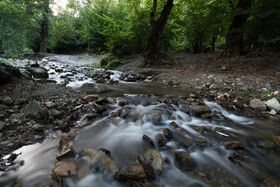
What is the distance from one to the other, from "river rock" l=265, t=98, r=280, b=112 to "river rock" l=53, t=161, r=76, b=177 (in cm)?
427

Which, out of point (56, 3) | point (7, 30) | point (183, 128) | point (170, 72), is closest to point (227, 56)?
point (170, 72)

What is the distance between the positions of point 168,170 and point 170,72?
5.71 m

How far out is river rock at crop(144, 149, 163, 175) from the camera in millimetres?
1517

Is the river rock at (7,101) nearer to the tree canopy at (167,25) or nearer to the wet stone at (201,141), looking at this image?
the wet stone at (201,141)

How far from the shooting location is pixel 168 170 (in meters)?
1.58

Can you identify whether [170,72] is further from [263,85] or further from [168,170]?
[168,170]

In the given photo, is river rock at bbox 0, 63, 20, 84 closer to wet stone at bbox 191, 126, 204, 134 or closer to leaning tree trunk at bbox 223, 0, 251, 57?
wet stone at bbox 191, 126, 204, 134

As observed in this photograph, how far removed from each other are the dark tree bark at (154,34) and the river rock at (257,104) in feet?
18.8

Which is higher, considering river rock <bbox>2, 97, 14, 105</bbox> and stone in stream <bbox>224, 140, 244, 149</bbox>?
river rock <bbox>2, 97, 14, 105</bbox>

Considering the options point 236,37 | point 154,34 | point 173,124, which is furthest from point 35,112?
point 236,37

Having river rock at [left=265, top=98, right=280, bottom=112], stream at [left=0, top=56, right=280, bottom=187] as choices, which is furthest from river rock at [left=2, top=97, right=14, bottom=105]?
river rock at [left=265, top=98, right=280, bottom=112]

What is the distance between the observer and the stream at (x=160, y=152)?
1.44 m

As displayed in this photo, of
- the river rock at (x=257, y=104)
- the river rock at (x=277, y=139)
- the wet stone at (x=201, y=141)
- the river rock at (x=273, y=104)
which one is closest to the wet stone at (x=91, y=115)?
the wet stone at (x=201, y=141)

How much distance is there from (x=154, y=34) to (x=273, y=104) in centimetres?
659
